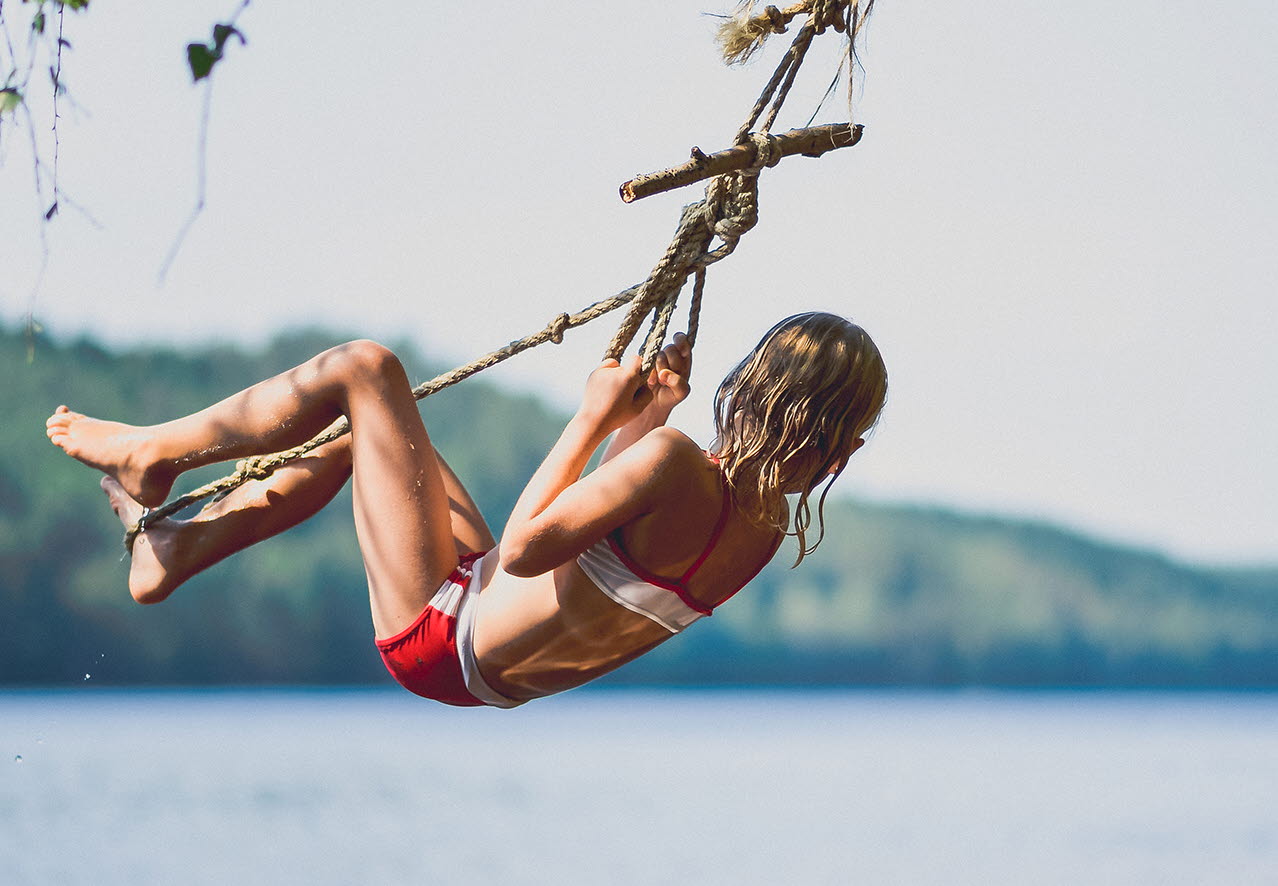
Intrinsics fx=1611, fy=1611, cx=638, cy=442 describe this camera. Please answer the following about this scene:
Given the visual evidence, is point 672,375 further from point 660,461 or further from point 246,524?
point 246,524

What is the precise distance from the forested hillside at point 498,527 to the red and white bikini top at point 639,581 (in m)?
24.8

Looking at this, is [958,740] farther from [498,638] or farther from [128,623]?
[498,638]

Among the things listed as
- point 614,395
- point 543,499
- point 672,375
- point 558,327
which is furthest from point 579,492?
point 558,327

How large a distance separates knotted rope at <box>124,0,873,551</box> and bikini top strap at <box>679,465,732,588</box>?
11.0 inches

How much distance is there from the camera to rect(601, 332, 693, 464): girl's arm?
2781mm

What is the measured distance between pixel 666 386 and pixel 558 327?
33 cm

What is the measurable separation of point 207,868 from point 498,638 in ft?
36.2

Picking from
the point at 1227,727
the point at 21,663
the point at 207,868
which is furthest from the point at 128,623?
the point at 1227,727

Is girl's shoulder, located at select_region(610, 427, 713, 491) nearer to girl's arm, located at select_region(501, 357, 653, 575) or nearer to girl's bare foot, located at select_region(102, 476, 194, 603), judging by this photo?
girl's arm, located at select_region(501, 357, 653, 575)

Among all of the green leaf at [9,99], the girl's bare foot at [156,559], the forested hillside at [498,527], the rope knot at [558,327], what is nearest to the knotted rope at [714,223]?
the rope knot at [558,327]

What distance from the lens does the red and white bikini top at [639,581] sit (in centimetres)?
264

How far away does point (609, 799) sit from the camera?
1680cm

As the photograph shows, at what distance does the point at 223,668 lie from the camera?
2923cm

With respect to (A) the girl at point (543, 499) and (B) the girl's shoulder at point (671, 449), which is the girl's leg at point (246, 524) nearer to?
(A) the girl at point (543, 499)
